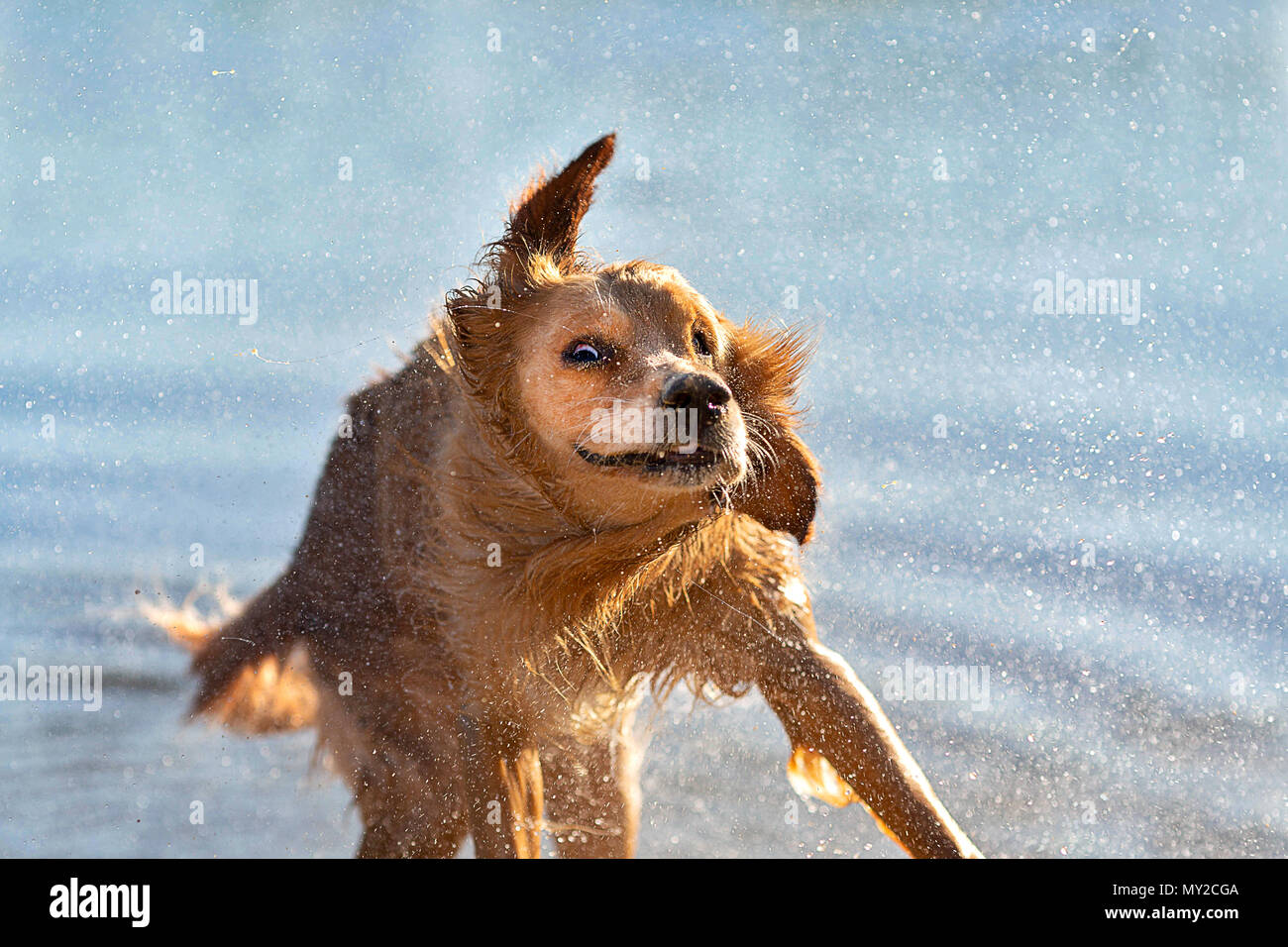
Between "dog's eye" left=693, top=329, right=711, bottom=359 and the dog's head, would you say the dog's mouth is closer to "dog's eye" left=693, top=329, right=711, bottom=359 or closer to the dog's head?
the dog's head

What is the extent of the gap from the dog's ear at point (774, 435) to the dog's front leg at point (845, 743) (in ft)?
1.32

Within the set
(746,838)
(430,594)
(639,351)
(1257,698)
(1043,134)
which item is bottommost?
(746,838)

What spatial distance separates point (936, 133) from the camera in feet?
17.3

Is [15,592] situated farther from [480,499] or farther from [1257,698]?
[1257,698]

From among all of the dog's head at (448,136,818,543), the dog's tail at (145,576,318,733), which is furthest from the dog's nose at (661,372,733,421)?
the dog's tail at (145,576,318,733)

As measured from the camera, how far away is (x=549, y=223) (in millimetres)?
3164

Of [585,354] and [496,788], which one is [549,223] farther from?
[496,788]

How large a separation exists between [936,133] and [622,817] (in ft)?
11.7

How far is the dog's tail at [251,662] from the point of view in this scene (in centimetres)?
411

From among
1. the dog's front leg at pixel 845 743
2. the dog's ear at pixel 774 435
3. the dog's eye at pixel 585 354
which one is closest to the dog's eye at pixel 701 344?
the dog's ear at pixel 774 435

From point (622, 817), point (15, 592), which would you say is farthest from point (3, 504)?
point (622, 817)

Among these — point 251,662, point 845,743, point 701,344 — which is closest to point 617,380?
point 701,344

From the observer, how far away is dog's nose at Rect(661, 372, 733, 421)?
2549 mm

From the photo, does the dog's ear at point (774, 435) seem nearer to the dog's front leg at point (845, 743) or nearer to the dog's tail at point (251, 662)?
the dog's front leg at point (845, 743)
